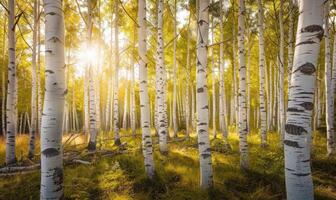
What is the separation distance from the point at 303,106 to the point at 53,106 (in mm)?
3209

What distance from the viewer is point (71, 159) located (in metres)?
6.90

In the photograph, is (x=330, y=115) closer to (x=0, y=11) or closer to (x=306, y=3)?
(x=306, y=3)

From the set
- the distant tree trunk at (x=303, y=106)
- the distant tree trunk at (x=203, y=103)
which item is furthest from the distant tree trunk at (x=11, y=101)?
the distant tree trunk at (x=303, y=106)

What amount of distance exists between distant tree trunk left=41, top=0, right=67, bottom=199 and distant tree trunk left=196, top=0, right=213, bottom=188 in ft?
8.11

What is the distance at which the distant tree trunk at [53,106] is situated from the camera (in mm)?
2918

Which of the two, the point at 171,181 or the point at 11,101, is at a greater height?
the point at 11,101

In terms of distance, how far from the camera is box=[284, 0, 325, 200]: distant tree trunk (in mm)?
2393

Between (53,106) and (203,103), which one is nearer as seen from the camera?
(53,106)

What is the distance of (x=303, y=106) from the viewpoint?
2.46 meters

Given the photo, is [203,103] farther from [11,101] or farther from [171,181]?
[11,101]

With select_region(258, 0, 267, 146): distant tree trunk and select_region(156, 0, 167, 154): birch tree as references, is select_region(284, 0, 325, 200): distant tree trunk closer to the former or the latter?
select_region(156, 0, 167, 154): birch tree

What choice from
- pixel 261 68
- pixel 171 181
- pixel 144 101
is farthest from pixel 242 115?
pixel 261 68

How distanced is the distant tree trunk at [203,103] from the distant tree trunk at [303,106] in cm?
184

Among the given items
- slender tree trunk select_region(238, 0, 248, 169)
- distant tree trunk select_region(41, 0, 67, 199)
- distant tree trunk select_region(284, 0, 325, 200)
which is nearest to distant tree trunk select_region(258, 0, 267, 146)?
slender tree trunk select_region(238, 0, 248, 169)
